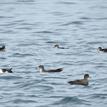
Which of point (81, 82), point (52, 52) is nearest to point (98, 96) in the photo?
point (81, 82)

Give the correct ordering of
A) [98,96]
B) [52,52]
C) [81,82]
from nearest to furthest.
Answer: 1. [98,96]
2. [81,82]
3. [52,52]

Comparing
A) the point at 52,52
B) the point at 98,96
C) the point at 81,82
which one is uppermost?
the point at 52,52

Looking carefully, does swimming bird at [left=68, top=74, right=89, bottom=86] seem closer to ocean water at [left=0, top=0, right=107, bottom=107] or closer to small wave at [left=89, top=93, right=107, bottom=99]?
ocean water at [left=0, top=0, right=107, bottom=107]

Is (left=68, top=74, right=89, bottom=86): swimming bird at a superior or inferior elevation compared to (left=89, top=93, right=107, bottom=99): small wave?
superior

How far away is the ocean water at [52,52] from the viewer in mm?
31938

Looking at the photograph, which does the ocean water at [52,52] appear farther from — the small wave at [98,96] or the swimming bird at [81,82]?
the swimming bird at [81,82]

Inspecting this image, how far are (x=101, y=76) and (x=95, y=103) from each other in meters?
4.43

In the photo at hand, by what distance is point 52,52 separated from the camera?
1615 inches

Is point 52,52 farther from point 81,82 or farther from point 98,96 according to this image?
point 98,96

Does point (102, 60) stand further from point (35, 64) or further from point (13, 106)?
point (13, 106)

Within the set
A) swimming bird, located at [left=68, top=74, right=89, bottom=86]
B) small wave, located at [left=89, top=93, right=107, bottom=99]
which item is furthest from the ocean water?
swimming bird, located at [left=68, top=74, right=89, bottom=86]

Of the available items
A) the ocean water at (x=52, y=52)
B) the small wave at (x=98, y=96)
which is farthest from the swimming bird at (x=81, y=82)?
the small wave at (x=98, y=96)

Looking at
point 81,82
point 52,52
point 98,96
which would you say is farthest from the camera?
point 52,52

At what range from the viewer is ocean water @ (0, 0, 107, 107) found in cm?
3194
